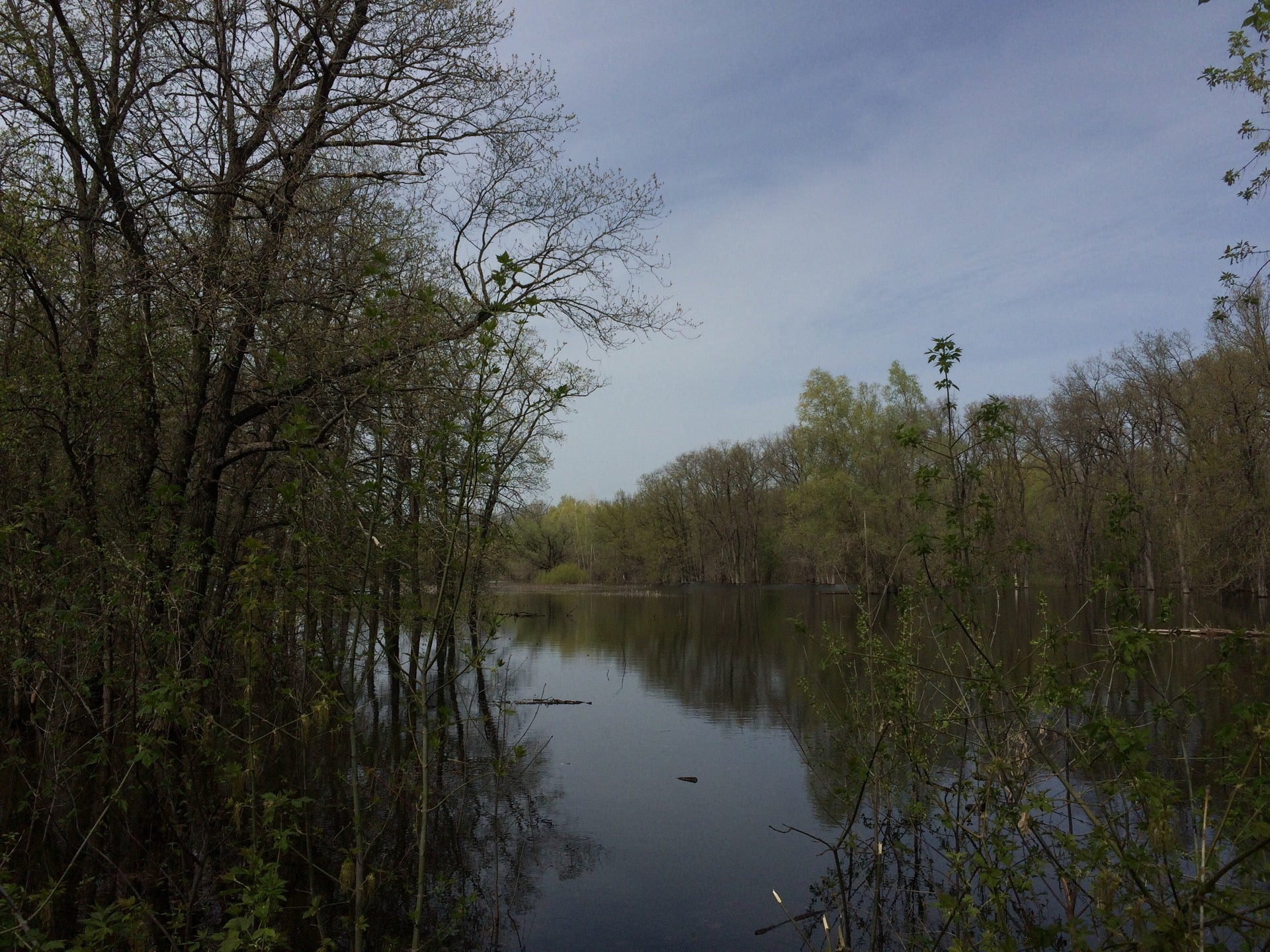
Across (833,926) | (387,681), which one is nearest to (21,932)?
(833,926)

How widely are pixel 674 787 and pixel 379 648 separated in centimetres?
506

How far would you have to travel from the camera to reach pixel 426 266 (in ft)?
42.1

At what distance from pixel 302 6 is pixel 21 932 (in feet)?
27.4

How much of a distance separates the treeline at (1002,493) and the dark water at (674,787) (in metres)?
1.97

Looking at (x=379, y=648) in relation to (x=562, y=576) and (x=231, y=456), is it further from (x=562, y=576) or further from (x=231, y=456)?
(x=562, y=576)

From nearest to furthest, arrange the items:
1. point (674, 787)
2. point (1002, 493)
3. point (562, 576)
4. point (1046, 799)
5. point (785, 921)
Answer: point (1046, 799) → point (785, 921) → point (674, 787) → point (1002, 493) → point (562, 576)

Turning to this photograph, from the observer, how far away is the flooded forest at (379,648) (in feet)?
13.1

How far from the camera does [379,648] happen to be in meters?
7.54

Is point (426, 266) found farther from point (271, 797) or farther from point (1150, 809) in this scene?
point (1150, 809)

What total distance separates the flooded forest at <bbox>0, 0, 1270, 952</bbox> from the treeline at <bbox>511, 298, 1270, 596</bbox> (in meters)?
1.12

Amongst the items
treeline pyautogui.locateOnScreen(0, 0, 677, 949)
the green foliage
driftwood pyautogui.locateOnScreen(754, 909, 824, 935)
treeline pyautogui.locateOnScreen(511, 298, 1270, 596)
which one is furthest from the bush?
driftwood pyautogui.locateOnScreen(754, 909, 824, 935)

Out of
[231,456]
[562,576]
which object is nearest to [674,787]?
[231,456]

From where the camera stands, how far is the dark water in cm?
732

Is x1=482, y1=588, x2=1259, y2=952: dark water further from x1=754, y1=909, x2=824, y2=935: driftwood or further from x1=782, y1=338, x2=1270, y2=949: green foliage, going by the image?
x1=782, y1=338, x2=1270, y2=949: green foliage
